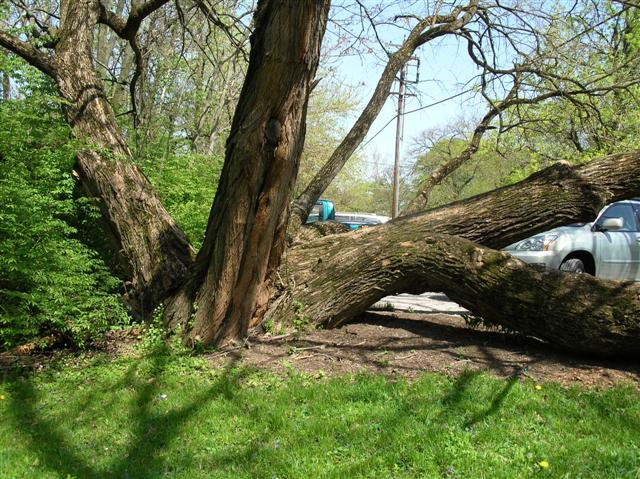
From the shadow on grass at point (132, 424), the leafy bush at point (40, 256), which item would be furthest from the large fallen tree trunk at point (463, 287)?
the leafy bush at point (40, 256)

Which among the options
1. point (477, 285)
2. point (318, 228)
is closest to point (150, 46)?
point (318, 228)

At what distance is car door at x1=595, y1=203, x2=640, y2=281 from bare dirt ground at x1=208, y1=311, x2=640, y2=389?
196 inches

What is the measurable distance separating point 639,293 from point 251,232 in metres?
3.59

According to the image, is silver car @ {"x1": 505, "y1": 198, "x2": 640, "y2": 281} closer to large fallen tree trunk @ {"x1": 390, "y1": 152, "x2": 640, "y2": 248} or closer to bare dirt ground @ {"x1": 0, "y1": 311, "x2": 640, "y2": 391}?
large fallen tree trunk @ {"x1": 390, "y1": 152, "x2": 640, "y2": 248}

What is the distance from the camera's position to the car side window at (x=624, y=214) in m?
10.0

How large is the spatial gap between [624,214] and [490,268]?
6212 millimetres

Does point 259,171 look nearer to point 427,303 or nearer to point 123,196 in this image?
point 123,196

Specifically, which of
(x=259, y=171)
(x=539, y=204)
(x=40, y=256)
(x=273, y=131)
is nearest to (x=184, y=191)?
(x=40, y=256)

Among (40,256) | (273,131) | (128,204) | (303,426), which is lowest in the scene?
(303,426)

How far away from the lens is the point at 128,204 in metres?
6.08

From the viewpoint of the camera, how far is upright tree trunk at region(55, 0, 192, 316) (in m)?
5.99

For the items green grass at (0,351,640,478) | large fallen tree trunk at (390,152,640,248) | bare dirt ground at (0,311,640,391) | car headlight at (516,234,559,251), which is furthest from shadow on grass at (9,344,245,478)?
car headlight at (516,234,559,251)

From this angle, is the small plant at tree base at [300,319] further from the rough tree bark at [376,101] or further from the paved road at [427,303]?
the paved road at [427,303]

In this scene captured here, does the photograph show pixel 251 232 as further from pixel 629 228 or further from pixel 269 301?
pixel 629 228
